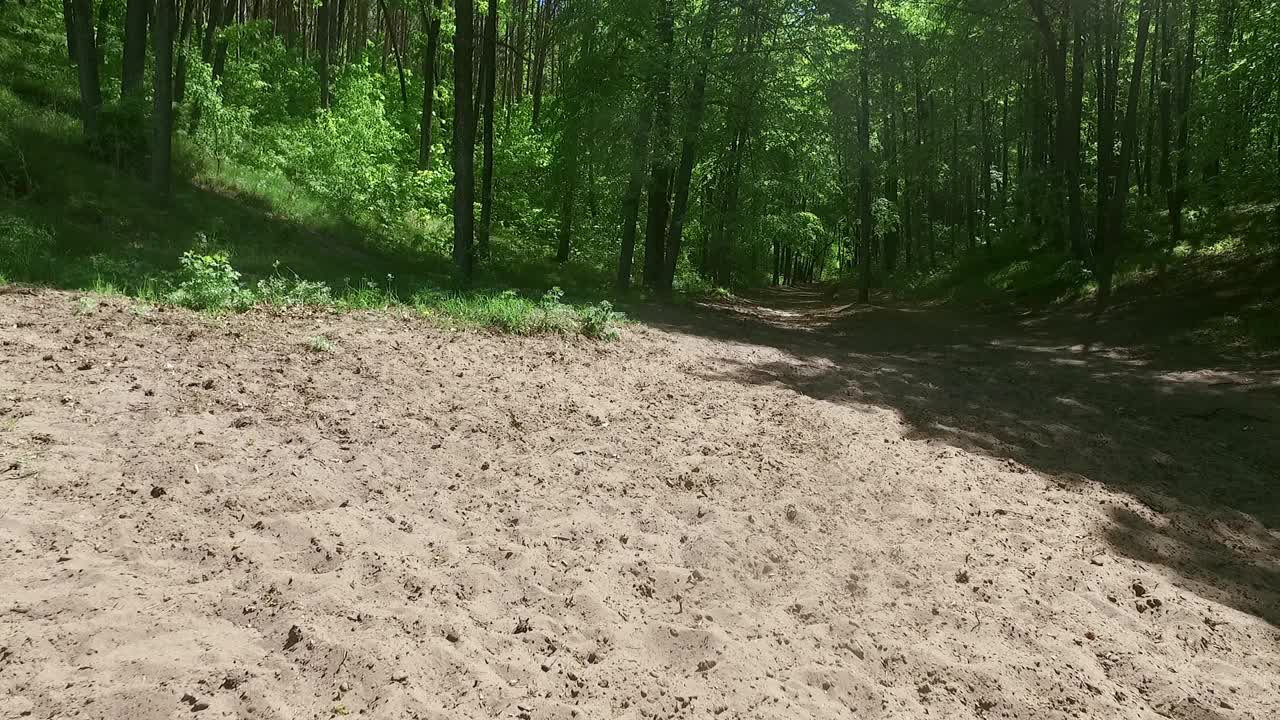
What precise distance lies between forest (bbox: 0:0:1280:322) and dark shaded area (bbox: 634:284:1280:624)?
419 cm

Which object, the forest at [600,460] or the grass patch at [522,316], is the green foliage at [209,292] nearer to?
the forest at [600,460]

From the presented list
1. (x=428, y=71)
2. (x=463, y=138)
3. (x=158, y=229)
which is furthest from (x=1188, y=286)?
(x=428, y=71)

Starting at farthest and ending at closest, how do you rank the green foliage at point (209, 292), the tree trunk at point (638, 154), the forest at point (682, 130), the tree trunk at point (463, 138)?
the tree trunk at point (638, 154), the forest at point (682, 130), the tree trunk at point (463, 138), the green foliage at point (209, 292)

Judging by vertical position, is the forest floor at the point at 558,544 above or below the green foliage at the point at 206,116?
below

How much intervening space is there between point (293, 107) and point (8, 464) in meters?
25.1

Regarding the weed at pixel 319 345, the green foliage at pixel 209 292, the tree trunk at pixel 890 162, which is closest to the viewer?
the weed at pixel 319 345

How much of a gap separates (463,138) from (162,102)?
15.7 ft

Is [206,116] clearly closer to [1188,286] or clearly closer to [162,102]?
[162,102]

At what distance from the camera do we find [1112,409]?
7.51m

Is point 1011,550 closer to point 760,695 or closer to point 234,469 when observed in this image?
point 760,695

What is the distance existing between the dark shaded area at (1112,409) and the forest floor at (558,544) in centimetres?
5

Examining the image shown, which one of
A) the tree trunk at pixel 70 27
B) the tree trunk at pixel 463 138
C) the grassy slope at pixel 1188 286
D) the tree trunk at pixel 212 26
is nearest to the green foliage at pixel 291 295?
the tree trunk at pixel 463 138

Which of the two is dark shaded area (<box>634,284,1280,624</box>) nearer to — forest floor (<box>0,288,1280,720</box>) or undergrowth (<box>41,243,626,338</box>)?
forest floor (<box>0,288,1280,720</box>)

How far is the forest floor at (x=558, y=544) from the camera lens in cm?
271
